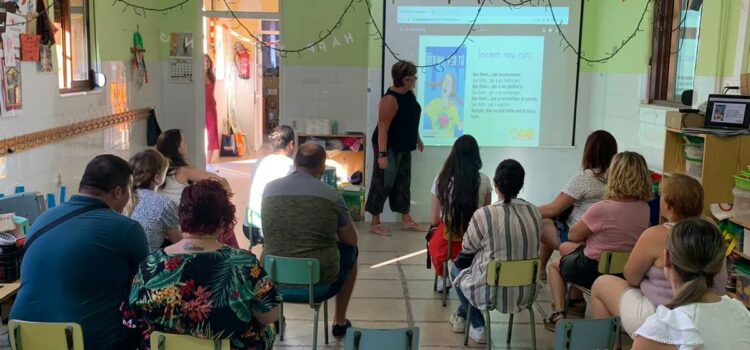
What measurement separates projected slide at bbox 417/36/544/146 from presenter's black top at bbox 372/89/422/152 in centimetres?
38

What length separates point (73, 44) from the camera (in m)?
5.38

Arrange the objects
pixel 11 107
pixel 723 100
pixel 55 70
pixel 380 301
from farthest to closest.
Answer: pixel 55 70 < pixel 380 301 < pixel 11 107 < pixel 723 100

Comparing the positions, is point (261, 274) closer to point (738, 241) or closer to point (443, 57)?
point (738, 241)

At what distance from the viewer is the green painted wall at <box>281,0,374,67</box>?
684cm

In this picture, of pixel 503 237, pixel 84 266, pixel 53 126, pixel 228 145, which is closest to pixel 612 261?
pixel 503 237

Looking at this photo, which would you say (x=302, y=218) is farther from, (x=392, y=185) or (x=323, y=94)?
(x=323, y=94)

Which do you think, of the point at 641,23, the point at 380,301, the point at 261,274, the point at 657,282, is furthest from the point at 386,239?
the point at 261,274

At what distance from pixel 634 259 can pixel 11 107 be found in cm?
352

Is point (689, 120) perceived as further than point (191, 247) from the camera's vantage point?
Yes

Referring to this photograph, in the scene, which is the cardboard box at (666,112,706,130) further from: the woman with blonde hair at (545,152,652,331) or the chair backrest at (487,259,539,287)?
the chair backrest at (487,259,539,287)

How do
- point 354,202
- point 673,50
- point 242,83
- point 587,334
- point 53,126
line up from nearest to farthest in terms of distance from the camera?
point 587,334
point 53,126
point 673,50
point 354,202
point 242,83

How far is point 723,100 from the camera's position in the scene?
377cm

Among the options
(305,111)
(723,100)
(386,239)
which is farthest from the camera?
(305,111)

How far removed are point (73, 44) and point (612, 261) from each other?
14.2 ft
